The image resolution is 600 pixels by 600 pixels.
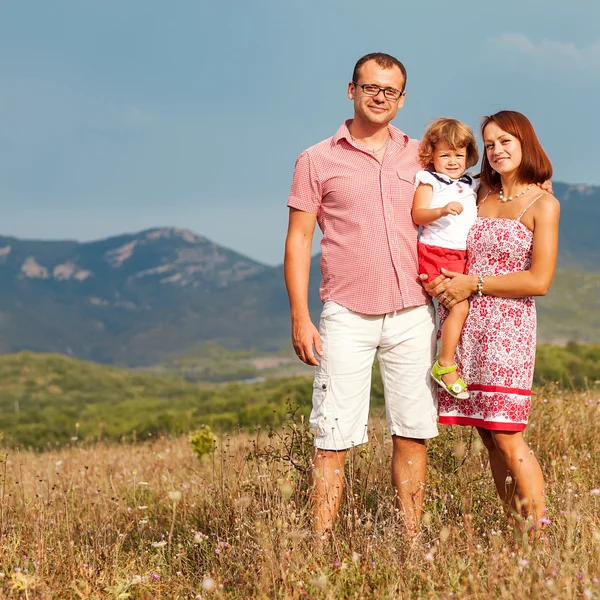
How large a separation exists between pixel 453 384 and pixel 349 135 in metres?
1.53

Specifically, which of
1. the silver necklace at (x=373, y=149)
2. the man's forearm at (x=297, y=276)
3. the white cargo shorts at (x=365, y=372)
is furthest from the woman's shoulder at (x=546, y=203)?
the man's forearm at (x=297, y=276)

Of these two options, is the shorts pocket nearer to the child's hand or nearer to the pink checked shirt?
the pink checked shirt

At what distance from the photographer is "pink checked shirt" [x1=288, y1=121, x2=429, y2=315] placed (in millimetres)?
4254

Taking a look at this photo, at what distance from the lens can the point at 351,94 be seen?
4.50 meters

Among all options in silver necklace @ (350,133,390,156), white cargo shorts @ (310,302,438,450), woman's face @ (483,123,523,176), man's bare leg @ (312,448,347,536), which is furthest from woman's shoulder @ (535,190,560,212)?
man's bare leg @ (312,448,347,536)

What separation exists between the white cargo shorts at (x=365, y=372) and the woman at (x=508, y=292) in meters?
0.23

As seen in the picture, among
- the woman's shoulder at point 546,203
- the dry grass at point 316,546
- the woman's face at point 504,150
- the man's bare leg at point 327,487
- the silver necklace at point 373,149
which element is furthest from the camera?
the silver necklace at point 373,149

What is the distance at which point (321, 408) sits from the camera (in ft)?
14.3

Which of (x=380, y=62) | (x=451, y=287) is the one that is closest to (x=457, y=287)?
(x=451, y=287)

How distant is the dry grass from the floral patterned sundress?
1.21 feet

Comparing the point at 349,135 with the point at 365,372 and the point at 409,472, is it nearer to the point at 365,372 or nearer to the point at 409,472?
the point at 365,372

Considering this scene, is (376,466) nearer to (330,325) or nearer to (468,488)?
(468,488)

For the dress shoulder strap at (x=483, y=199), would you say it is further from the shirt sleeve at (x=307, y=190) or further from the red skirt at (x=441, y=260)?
the shirt sleeve at (x=307, y=190)

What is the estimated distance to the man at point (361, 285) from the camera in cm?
426
